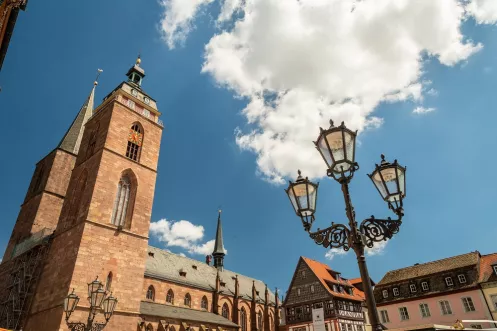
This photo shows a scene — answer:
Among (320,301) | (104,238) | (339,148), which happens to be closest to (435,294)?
(320,301)

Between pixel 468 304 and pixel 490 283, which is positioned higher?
pixel 490 283

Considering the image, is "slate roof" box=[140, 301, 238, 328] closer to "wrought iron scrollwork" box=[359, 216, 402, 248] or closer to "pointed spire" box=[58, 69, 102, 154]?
"pointed spire" box=[58, 69, 102, 154]

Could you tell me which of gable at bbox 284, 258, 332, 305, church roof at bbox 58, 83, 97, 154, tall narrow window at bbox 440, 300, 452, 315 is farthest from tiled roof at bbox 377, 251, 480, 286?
church roof at bbox 58, 83, 97, 154

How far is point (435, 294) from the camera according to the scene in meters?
28.2

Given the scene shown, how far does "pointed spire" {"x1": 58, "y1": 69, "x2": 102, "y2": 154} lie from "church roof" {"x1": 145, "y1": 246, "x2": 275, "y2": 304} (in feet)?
45.6

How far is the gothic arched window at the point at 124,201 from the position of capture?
2395cm

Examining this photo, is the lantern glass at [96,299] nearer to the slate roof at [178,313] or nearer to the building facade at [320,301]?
the slate roof at [178,313]

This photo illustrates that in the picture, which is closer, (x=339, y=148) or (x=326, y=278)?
(x=339, y=148)

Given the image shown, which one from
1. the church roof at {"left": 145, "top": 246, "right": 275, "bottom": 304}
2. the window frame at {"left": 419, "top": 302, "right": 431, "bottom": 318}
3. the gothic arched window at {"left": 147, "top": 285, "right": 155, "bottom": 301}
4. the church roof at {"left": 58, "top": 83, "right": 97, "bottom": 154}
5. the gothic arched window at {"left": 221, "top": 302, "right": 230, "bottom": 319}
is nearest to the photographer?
the window frame at {"left": 419, "top": 302, "right": 431, "bottom": 318}

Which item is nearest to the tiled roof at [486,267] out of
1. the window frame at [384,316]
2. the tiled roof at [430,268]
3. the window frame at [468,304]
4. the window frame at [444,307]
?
the tiled roof at [430,268]

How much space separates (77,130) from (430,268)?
38.8 meters

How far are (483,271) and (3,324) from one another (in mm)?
37193

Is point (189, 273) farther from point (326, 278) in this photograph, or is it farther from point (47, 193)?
point (47, 193)

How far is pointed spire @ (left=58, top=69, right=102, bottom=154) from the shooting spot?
34734 millimetres
